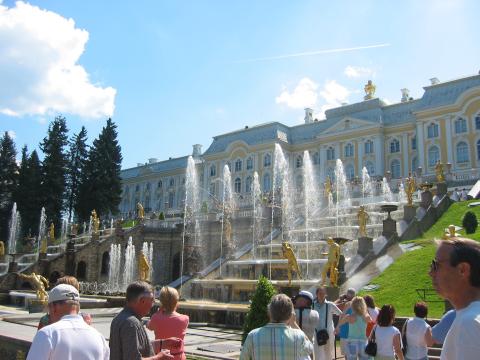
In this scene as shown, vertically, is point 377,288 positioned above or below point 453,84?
below

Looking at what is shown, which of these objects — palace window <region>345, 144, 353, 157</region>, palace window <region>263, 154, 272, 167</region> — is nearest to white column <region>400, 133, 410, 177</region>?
palace window <region>345, 144, 353, 157</region>

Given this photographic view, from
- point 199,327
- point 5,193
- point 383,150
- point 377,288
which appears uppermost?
point 383,150

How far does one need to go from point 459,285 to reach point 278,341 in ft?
5.70

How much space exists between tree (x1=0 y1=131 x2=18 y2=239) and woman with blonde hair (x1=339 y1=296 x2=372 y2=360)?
50.7 meters

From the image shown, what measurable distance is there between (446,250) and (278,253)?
23.3 metres

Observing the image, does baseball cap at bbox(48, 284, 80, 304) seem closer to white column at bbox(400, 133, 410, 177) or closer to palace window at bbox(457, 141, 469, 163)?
palace window at bbox(457, 141, 469, 163)

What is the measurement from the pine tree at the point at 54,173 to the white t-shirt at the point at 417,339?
4833 cm

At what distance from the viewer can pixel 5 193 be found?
175ft

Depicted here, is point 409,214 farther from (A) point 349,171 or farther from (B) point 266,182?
(B) point 266,182

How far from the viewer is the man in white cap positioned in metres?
3.07

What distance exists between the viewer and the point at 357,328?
6.90m

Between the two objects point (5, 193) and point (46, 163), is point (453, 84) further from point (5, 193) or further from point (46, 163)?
point (5, 193)

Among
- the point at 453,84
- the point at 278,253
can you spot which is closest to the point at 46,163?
the point at 278,253

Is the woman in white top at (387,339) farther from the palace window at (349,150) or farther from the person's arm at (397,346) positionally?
the palace window at (349,150)
